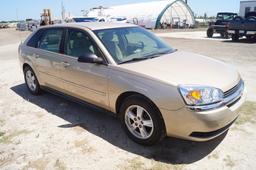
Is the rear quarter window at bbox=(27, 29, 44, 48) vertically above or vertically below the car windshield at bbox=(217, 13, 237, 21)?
below

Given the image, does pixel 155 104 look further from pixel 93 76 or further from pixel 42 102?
pixel 42 102

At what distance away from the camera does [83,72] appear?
418 cm

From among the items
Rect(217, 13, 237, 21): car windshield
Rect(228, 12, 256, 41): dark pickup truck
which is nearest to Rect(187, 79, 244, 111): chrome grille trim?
Rect(228, 12, 256, 41): dark pickup truck

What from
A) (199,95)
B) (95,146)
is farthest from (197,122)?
(95,146)

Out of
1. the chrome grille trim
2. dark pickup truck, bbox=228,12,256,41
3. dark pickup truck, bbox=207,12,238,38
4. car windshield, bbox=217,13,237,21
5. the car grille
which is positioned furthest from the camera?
car windshield, bbox=217,13,237,21

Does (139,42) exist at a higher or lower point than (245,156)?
higher

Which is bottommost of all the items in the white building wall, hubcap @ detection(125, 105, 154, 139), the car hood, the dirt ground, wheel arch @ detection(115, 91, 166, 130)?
the dirt ground

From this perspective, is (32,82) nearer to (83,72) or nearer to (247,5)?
(83,72)

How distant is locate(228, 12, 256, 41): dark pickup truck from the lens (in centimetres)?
1719

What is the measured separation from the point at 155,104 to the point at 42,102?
10.5 feet

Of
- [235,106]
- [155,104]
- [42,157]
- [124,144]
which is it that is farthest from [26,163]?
[235,106]

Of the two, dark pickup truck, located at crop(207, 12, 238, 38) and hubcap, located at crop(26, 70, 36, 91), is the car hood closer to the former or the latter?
hubcap, located at crop(26, 70, 36, 91)

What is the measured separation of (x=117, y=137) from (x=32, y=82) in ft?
10.0

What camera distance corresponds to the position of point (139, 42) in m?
4.51
